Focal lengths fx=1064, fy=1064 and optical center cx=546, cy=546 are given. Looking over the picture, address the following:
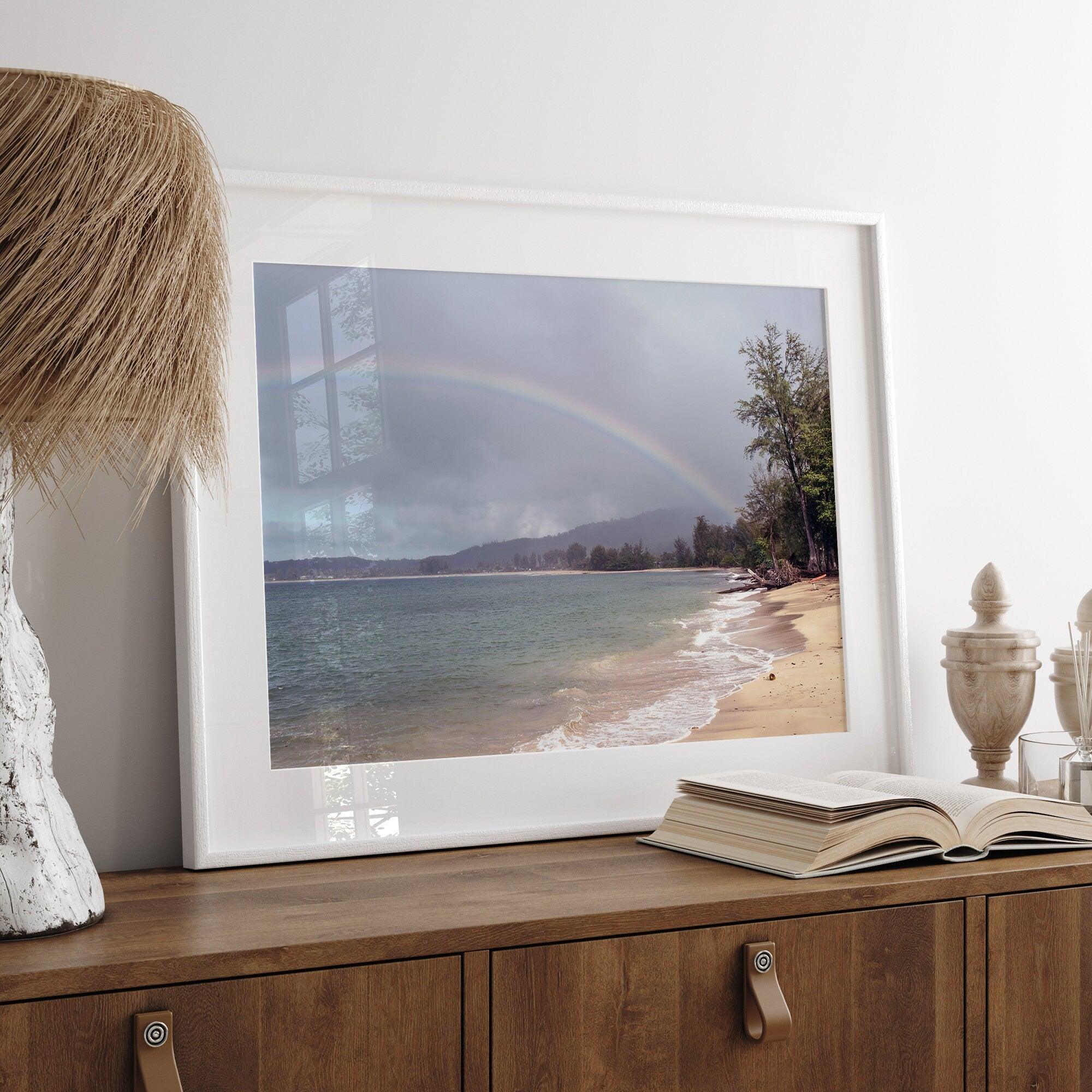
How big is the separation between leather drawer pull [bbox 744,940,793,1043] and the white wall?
2.01ft

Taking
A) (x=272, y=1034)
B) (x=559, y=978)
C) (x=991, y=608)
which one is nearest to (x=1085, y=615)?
(x=991, y=608)

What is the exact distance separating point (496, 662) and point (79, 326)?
656 millimetres

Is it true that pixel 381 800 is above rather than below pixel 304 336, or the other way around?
below

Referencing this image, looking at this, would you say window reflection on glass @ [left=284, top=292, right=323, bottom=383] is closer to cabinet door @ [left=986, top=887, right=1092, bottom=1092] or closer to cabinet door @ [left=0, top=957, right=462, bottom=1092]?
cabinet door @ [left=0, top=957, right=462, bottom=1092]

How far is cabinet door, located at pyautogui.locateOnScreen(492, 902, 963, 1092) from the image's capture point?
3.15ft

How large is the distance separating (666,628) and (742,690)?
0.14 m

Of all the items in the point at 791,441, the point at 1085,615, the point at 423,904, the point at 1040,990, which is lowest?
the point at 1040,990

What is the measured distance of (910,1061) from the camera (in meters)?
1.08

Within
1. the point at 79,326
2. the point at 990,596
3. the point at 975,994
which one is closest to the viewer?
the point at 79,326

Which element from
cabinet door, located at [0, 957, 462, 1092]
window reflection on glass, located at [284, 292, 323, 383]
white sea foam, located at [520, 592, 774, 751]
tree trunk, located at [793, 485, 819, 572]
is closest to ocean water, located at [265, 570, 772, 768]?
white sea foam, located at [520, 592, 774, 751]

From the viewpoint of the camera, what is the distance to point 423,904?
40.1 inches

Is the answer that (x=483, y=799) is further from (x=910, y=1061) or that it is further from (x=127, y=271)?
(x=127, y=271)

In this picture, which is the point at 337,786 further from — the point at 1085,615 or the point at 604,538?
the point at 1085,615

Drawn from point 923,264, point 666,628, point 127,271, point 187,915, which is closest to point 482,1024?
point 187,915
